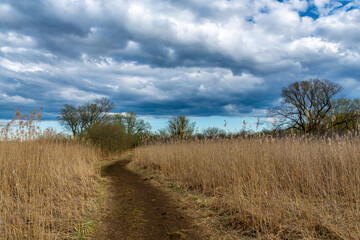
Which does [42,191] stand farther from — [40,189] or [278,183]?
[278,183]

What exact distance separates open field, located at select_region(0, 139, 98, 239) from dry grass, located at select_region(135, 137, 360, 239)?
294cm

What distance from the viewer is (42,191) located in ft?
17.1

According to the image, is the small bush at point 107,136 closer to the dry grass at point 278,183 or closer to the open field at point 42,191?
the dry grass at point 278,183

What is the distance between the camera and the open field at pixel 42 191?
3.60 metres

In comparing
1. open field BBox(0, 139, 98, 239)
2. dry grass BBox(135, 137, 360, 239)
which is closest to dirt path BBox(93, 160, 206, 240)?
open field BBox(0, 139, 98, 239)

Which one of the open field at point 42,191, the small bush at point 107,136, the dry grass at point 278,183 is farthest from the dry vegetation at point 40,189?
the small bush at point 107,136

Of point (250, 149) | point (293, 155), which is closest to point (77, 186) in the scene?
point (250, 149)

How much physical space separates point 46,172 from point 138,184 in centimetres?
323

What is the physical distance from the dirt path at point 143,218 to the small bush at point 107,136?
1236cm

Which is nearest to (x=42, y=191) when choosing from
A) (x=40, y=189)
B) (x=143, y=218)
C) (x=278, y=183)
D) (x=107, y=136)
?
(x=40, y=189)

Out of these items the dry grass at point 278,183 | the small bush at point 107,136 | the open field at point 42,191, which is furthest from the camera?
the small bush at point 107,136

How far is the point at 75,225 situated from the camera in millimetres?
3803

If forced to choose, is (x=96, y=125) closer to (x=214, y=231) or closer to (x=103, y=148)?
(x=103, y=148)

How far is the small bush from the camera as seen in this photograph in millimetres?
18062
